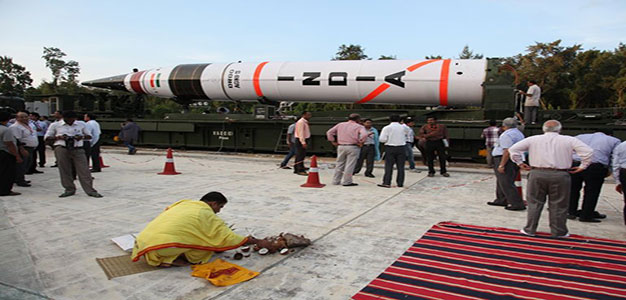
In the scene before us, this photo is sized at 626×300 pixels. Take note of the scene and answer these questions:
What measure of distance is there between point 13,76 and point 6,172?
4982 centimetres

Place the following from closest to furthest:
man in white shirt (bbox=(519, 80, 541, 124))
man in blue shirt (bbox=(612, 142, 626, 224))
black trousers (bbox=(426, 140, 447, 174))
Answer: man in blue shirt (bbox=(612, 142, 626, 224))
black trousers (bbox=(426, 140, 447, 174))
man in white shirt (bbox=(519, 80, 541, 124))

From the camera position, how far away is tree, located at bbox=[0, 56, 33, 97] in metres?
44.9

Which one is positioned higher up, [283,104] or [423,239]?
[283,104]

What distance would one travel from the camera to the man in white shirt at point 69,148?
6.41 m

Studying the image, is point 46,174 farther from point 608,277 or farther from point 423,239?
point 608,277

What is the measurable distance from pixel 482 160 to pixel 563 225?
319 inches

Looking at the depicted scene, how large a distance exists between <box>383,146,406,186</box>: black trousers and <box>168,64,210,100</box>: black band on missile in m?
9.19

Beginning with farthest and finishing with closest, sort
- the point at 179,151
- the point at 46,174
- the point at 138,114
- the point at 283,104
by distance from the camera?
the point at 138,114 → the point at 179,151 → the point at 283,104 → the point at 46,174

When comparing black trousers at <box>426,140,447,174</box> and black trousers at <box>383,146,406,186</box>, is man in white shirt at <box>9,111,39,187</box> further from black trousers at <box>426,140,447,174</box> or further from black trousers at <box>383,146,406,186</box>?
black trousers at <box>426,140,447,174</box>

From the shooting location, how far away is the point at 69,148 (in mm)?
6465

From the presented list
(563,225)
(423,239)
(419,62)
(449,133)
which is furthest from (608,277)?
(419,62)

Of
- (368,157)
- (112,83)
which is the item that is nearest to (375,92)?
(368,157)

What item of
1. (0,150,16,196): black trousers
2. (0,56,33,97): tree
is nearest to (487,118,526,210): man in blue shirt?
(0,150,16,196): black trousers

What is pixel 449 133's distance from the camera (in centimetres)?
1183
